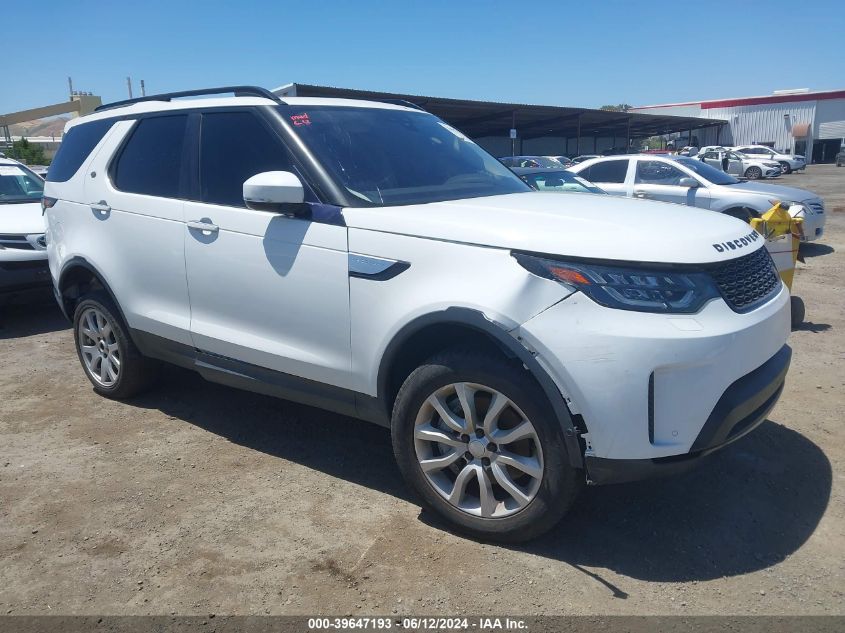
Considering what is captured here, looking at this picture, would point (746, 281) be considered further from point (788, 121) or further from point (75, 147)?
point (788, 121)

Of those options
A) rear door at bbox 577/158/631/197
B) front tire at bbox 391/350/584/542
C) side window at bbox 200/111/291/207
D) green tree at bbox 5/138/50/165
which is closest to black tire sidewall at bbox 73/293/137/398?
side window at bbox 200/111/291/207

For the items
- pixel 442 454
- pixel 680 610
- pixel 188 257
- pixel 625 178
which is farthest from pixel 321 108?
pixel 625 178

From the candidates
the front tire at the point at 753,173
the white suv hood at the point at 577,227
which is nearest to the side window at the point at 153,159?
the white suv hood at the point at 577,227

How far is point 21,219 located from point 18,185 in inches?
61.6

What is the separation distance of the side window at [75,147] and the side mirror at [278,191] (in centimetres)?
209

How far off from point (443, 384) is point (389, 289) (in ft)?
1.63

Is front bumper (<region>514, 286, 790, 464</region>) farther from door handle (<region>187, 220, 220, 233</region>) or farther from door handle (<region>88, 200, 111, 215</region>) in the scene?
door handle (<region>88, 200, 111, 215</region>)

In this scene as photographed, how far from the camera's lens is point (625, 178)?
12.0 m

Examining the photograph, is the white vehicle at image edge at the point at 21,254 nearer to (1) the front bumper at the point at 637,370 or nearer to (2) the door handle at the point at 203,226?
(2) the door handle at the point at 203,226

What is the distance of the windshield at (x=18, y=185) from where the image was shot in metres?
8.29

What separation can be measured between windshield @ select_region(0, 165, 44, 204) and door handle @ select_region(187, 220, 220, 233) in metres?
5.68

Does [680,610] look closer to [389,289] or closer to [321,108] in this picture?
[389,289]

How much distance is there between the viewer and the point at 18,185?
8570mm

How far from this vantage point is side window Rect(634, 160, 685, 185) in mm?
11625
